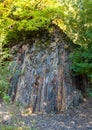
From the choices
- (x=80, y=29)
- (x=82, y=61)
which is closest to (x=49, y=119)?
(x=82, y=61)

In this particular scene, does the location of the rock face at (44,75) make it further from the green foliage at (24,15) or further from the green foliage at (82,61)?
the green foliage at (24,15)

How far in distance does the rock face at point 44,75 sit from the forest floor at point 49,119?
0.27 meters

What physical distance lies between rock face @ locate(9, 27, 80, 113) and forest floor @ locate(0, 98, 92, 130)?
0.90ft

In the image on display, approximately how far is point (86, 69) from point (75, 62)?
1.57ft

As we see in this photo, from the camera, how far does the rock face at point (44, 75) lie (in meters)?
7.36

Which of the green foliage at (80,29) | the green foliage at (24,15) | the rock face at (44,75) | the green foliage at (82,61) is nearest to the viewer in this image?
the rock face at (44,75)

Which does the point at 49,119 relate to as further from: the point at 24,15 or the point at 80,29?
the point at 24,15

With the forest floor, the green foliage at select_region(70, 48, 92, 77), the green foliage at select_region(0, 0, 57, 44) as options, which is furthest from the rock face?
the green foliage at select_region(0, 0, 57, 44)

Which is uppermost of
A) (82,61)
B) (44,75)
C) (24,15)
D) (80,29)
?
(24,15)

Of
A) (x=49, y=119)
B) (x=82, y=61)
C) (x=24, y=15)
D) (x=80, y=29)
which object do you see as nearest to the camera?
(x=49, y=119)

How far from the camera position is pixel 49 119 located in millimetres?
6738

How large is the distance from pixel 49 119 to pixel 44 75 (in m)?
Result: 1.63

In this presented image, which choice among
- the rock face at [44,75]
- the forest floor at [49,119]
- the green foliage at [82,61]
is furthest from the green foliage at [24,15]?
the forest floor at [49,119]

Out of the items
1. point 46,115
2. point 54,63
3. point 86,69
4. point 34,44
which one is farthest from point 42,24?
point 46,115
